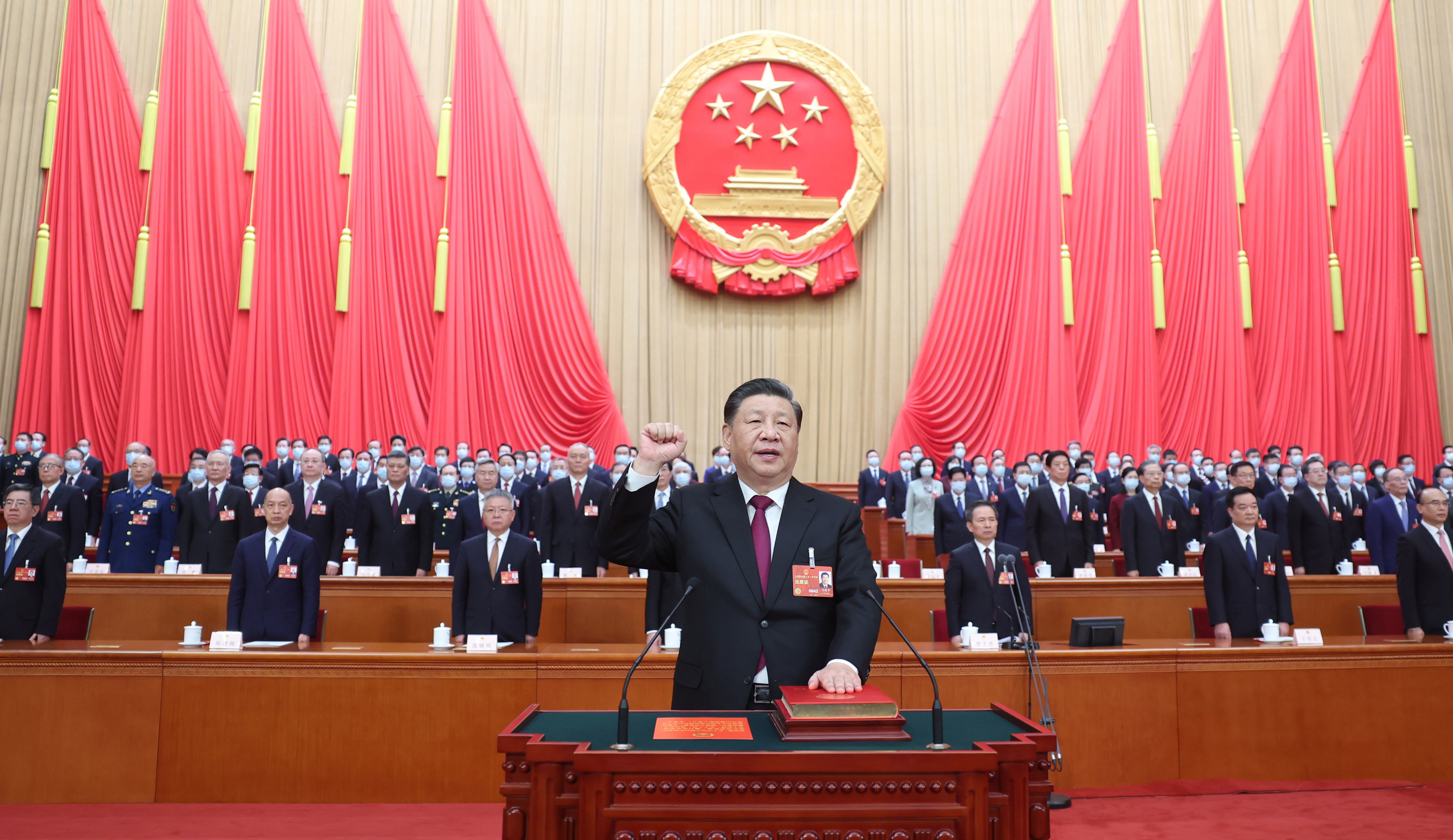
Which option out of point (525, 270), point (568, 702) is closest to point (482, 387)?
point (525, 270)

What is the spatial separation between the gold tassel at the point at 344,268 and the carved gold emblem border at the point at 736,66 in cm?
351

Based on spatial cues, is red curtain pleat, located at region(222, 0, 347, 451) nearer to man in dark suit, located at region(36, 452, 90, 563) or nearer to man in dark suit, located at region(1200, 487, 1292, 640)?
man in dark suit, located at region(36, 452, 90, 563)

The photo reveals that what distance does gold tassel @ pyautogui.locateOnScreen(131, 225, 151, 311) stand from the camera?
10750mm

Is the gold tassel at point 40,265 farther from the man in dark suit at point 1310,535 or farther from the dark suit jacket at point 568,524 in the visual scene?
the man in dark suit at point 1310,535

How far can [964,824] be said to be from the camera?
134 cm

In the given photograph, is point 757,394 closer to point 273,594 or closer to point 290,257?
point 273,594

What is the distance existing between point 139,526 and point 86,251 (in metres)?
5.91

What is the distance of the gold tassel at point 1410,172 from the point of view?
39.9 feet

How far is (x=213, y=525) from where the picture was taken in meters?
6.52

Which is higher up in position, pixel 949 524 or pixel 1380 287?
pixel 1380 287

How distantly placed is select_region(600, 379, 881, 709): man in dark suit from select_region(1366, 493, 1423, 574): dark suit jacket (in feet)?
23.3

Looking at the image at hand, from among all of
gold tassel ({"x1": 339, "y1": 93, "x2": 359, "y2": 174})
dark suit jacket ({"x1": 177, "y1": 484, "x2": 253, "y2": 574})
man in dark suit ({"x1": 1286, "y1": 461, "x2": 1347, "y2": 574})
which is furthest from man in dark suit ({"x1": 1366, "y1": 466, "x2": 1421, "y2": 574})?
gold tassel ({"x1": 339, "y1": 93, "x2": 359, "y2": 174})

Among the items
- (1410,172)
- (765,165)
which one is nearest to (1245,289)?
(1410,172)

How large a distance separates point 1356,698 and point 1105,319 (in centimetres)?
823
